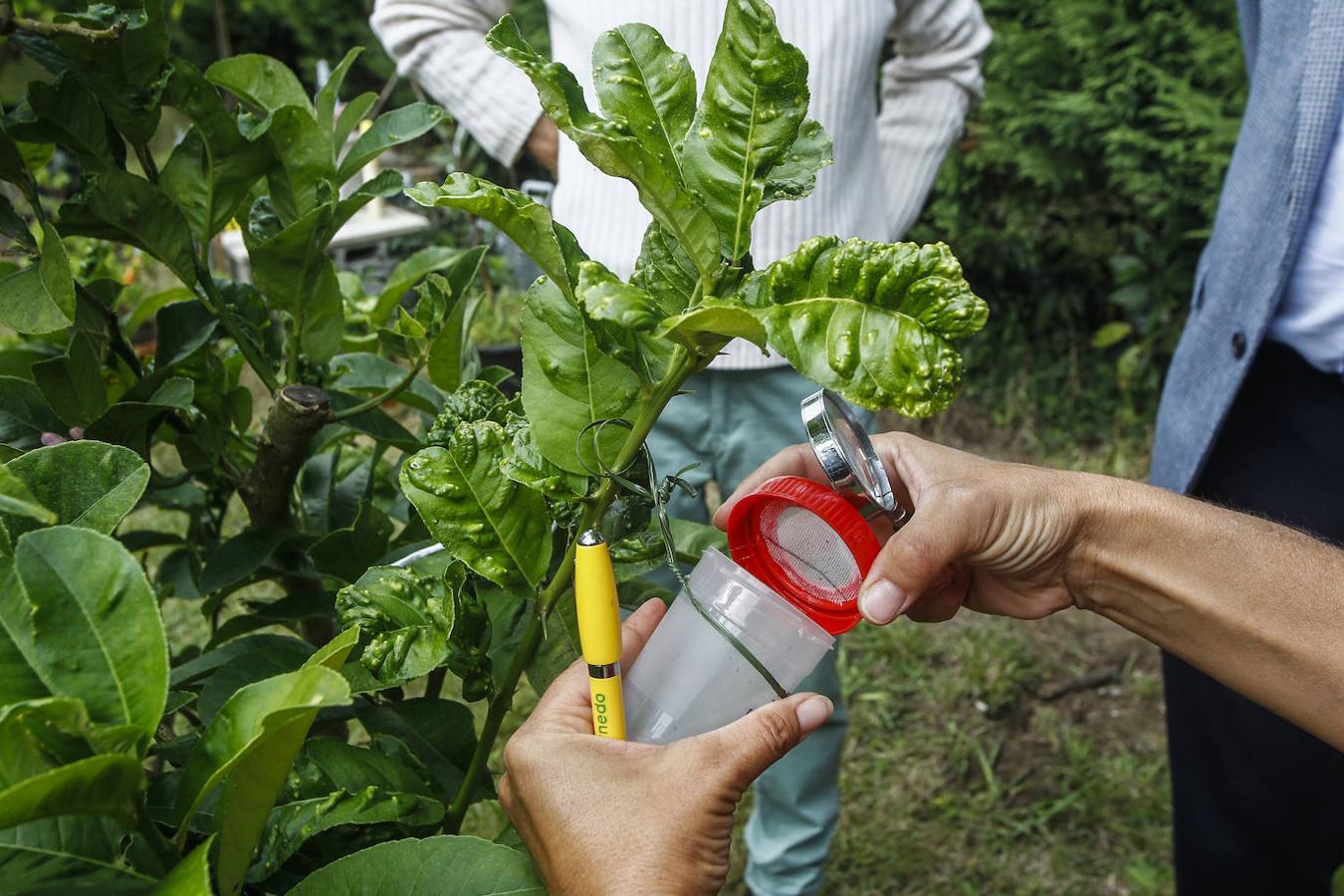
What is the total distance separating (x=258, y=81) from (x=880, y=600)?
670 mm

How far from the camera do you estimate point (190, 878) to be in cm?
53

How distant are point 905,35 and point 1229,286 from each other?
76 centimetres

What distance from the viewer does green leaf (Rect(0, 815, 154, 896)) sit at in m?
0.52

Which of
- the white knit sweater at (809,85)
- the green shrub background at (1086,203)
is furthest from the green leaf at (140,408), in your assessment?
the green shrub background at (1086,203)

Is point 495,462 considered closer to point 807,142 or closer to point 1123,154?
point 807,142

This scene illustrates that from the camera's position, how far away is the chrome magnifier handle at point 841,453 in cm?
83

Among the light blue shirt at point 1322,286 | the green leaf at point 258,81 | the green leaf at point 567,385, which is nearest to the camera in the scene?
the green leaf at point 567,385

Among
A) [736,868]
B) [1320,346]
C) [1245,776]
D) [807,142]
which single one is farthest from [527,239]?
[736,868]

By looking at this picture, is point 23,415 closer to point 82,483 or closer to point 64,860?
point 82,483

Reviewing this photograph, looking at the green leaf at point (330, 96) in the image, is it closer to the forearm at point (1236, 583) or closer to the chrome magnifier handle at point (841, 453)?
the chrome magnifier handle at point (841, 453)

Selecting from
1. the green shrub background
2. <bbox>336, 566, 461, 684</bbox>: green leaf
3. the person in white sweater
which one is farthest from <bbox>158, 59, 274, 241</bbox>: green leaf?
the green shrub background

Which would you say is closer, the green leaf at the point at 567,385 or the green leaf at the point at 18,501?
the green leaf at the point at 18,501

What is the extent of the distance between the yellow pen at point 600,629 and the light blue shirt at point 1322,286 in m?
1.24

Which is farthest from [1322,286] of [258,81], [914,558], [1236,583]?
[258,81]
